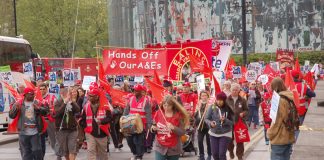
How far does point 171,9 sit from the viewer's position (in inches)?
2485

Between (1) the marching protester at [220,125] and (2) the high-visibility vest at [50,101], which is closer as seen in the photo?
(1) the marching protester at [220,125]

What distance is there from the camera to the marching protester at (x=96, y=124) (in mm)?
11906

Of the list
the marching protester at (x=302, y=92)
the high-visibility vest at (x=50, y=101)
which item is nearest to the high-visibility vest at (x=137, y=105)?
the high-visibility vest at (x=50, y=101)

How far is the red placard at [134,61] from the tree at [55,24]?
46.0m

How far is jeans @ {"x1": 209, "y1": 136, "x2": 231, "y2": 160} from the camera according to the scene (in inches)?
451

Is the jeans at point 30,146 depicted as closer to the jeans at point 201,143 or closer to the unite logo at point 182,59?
the jeans at point 201,143

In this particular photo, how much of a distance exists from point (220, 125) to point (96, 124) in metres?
2.11

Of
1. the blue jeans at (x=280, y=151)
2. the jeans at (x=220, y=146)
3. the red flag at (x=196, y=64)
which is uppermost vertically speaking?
the red flag at (x=196, y=64)

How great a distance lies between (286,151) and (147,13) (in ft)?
173

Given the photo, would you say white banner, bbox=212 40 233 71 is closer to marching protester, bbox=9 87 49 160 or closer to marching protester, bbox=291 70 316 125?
marching protester, bbox=291 70 316 125

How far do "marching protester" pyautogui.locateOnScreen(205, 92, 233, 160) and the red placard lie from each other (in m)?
4.46

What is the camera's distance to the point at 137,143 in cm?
1428

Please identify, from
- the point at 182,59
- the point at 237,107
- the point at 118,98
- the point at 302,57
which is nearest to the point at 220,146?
the point at 237,107

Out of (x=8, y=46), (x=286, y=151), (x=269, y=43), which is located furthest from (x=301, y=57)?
(x=286, y=151)
